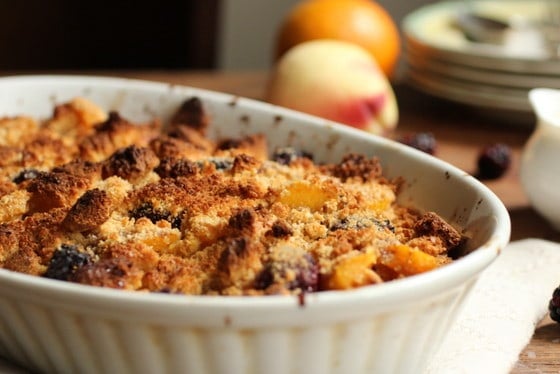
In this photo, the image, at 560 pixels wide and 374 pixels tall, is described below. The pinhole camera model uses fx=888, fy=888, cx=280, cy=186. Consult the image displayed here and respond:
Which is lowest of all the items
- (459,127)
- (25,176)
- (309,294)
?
(459,127)

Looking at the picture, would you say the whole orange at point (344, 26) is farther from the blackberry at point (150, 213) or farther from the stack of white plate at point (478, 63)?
the blackberry at point (150, 213)

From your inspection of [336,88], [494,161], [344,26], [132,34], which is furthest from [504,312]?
[132,34]

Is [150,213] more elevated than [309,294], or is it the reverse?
[309,294]

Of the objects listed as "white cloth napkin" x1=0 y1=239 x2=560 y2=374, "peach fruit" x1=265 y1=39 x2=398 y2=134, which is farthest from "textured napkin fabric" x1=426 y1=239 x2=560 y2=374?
"peach fruit" x1=265 y1=39 x2=398 y2=134

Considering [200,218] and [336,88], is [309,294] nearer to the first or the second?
[200,218]

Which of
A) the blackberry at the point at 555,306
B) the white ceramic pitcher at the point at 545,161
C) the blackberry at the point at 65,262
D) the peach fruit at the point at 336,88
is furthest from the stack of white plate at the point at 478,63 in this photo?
the blackberry at the point at 65,262

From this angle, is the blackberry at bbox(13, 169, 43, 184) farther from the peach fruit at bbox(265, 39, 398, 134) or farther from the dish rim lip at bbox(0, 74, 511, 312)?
the peach fruit at bbox(265, 39, 398, 134)

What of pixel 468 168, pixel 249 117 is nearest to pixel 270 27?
pixel 468 168
